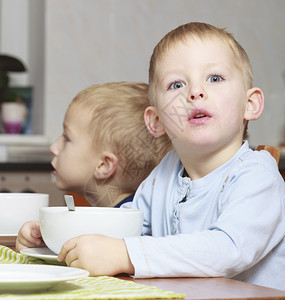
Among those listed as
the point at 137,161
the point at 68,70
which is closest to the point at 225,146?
the point at 137,161

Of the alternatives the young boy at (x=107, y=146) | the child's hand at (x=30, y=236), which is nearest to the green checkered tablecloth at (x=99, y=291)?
the child's hand at (x=30, y=236)

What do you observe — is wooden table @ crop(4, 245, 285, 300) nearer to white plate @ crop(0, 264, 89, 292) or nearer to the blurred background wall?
white plate @ crop(0, 264, 89, 292)

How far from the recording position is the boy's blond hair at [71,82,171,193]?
1.58m

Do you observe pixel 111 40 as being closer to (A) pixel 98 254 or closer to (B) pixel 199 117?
(B) pixel 199 117

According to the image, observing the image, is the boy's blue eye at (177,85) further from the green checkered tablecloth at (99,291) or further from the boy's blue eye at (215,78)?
the green checkered tablecloth at (99,291)

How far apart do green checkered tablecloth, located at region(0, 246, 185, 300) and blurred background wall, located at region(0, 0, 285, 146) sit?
9.26 ft

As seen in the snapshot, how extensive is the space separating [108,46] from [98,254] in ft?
9.40

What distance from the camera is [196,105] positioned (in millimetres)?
1064

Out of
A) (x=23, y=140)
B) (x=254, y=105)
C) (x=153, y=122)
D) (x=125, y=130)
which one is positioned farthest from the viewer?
(x=23, y=140)

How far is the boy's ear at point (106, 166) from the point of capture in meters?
1.63

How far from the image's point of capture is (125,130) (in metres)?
1.62

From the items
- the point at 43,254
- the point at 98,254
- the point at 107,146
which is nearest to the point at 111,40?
the point at 107,146

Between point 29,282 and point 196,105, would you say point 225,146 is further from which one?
point 29,282

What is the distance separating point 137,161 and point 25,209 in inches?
19.9
